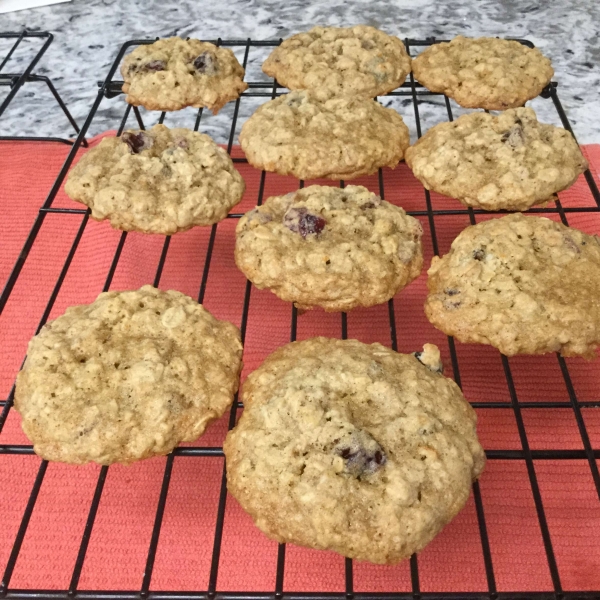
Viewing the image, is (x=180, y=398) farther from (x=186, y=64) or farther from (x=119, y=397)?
(x=186, y=64)

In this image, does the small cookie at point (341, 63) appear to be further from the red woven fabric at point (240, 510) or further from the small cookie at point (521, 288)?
the small cookie at point (521, 288)

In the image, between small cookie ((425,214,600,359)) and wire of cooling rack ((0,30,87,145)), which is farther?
wire of cooling rack ((0,30,87,145))

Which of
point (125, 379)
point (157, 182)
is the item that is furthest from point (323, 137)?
point (125, 379)

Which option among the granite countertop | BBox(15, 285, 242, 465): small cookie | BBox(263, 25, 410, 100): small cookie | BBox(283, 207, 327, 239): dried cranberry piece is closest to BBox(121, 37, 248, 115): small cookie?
BBox(263, 25, 410, 100): small cookie

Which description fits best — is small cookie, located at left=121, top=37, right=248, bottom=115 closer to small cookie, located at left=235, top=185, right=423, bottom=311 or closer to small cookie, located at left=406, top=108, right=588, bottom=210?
small cookie, located at left=235, top=185, right=423, bottom=311

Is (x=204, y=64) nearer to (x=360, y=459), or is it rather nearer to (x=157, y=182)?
(x=157, y=182)

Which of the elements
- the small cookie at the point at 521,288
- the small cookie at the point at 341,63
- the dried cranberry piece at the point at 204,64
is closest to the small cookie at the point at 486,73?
the small cookie at the point at 341,63

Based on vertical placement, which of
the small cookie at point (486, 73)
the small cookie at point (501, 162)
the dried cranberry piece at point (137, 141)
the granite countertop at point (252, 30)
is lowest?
the granite countertop at point (252, 30)
